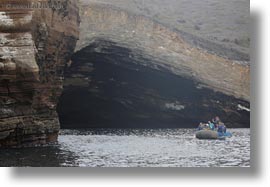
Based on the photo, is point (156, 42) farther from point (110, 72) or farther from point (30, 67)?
point (30, 67)

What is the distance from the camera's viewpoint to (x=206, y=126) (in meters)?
22.5

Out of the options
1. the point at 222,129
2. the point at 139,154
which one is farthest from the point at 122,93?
the point at 139,154

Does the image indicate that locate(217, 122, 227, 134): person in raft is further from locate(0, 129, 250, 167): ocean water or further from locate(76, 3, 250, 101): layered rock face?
locate(76, 3, 250, 101): layered rock face

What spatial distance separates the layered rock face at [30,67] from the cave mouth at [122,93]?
804 centimetres

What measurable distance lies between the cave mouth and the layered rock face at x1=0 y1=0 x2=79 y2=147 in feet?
26.4

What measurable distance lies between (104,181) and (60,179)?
3.36 feet

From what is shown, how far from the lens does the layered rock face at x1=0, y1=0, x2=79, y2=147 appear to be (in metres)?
19.1

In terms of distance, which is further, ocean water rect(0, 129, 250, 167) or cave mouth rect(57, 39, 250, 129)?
cave mouth rect(57, 39, 250, 129)

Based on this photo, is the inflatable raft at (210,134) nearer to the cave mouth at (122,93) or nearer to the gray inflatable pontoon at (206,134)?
the gray inflatable pontoon at (206,134)

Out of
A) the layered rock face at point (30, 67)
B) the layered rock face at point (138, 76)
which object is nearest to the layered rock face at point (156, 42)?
the layered rock face at point (138, 76)

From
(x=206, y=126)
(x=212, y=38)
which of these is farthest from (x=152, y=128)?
(x=212, y=38)

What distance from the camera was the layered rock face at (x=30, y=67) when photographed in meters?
19.1

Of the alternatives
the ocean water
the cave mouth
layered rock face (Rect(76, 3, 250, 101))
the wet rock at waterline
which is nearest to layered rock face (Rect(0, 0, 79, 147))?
the wet rock at waterline

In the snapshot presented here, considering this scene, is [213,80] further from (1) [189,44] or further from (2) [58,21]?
(2) [58,21]
